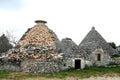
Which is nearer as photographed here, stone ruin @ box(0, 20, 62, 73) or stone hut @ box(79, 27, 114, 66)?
→ stone ruin @ box(0, 20, 62, 73)

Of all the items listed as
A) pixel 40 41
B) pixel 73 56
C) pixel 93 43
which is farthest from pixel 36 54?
pixel 93 43

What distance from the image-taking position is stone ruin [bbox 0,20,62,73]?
1057 inches

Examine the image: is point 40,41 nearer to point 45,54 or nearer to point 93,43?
point 45,54

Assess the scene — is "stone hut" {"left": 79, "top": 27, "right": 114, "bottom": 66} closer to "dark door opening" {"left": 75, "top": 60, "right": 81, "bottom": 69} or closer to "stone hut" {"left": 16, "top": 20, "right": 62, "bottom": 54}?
"dark door opening" {"left": 75, "top": 60, "right": 81, "bottom": 69}

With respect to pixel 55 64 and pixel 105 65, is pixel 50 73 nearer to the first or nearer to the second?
pixel 55 64

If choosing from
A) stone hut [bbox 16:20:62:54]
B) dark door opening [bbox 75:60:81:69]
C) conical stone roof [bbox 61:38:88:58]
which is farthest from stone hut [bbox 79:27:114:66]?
stone hut [bbox 16:20:62:54]

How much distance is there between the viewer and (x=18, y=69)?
1081 inches

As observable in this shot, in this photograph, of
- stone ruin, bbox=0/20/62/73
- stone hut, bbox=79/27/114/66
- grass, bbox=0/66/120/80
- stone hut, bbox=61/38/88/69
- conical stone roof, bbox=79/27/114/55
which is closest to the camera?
grass, bbox=0/66/120/80

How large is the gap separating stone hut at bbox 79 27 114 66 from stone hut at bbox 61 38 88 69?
1.25 meters

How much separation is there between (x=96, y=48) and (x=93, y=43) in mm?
855

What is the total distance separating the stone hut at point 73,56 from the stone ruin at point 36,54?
823 millimetres

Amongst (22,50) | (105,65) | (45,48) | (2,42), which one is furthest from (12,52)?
(2,42)

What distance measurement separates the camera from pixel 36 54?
2761 centimetres

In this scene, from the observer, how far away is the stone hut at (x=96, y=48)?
3186cm
